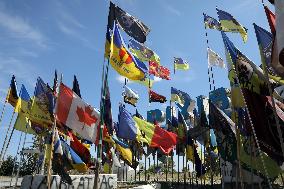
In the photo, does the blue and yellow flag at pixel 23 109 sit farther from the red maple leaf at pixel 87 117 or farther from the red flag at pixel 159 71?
the red maple leaf at pixel 87 117

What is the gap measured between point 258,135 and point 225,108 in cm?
1528

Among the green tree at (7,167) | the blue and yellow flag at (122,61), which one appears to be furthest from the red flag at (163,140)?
the green tree at (7,167)

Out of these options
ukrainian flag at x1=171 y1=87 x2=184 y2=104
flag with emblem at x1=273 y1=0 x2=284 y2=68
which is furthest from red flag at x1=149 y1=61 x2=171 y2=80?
flag with emblem at x1=273 y1=0 x2=284 y2=68

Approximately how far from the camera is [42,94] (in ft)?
77.1

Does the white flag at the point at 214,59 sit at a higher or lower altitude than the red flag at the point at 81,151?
higher

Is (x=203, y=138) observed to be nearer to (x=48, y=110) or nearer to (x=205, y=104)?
(x=205, y=104)

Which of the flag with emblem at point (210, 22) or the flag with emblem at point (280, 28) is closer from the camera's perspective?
the flag with emblem at point (280, 28)

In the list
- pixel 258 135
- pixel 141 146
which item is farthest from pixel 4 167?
pixel 258 135

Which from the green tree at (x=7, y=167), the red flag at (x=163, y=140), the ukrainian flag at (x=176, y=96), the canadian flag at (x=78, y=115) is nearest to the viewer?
the canadian flag at (x=78, y=115)

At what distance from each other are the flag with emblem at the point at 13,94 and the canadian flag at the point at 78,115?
11266 millimetres

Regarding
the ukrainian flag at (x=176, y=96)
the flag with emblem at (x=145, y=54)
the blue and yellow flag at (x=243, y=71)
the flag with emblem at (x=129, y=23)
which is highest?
the ukrainian flag at (x=176, y=96)

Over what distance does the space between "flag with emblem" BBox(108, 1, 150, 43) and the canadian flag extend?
400 cm

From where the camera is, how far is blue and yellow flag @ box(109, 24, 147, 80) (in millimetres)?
16625

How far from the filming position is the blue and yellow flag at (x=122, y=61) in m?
16.6
